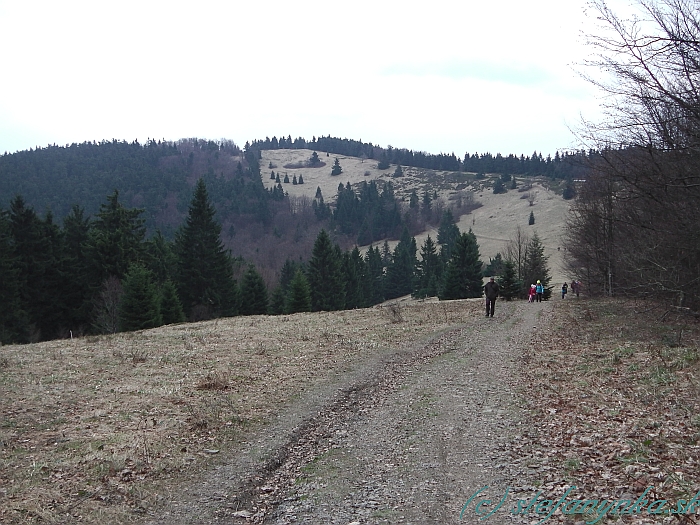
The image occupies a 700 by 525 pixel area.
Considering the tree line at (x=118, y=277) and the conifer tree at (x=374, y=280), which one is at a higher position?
the tree line at (x=118, y=277)

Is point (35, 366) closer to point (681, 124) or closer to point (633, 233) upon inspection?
point (681, 124)

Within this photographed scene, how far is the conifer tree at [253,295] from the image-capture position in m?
60.7

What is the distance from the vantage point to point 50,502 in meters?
6.81

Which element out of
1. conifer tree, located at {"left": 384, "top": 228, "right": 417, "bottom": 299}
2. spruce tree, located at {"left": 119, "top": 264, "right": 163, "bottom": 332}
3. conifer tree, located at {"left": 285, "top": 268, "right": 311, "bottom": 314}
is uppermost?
spruce tree, located at {"left": 119, "top": 264, "right": 163, "bottom": 332}

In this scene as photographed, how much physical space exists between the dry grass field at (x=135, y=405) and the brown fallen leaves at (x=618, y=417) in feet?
17.3

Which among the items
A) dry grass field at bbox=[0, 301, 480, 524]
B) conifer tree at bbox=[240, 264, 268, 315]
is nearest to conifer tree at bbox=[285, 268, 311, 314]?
conifer tree at bbox=[240, 264, 268, 315]

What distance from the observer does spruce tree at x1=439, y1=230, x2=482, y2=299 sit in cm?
6456

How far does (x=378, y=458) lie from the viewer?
799 cm

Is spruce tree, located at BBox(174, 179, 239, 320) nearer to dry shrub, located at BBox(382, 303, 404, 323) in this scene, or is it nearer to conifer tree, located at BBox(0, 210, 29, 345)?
conifer tree, located at BBox(0, 210, 29, 345)

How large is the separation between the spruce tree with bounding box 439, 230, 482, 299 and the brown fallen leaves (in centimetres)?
4734

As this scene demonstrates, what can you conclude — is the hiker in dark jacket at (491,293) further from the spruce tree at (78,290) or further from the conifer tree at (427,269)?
the conifer tree at (427,269)

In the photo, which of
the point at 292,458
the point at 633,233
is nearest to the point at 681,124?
the point at 633,233

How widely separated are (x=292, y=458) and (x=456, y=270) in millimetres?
58355

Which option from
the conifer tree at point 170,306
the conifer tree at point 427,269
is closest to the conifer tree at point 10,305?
the conifer tree at point 170,306
